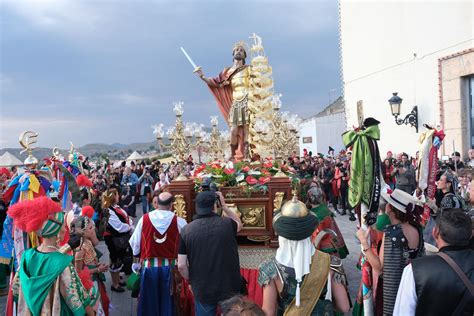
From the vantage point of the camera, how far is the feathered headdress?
3111 millimetres

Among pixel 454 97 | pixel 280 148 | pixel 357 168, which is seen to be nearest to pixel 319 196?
pixel 357 168

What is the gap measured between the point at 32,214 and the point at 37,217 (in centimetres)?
5

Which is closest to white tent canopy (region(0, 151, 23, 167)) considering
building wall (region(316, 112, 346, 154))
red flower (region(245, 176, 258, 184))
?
red flower (region(245, 176, 258, 184))

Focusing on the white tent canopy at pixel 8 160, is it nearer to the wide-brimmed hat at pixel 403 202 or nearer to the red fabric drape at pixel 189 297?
the red fabric drape at pixel 189 297

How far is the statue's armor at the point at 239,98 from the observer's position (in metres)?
7.57

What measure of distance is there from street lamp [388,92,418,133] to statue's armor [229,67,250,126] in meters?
7.29

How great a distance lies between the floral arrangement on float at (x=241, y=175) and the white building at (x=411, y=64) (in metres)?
4.14

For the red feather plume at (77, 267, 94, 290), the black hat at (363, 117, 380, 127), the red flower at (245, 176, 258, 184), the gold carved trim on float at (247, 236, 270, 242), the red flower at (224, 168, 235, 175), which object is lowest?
the gold carved trim on float at (247, 236, 270, 242)

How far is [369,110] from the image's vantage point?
16.5 meters

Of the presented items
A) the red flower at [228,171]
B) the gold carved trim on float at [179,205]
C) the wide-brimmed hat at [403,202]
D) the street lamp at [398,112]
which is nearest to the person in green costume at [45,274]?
the gold carved trim on float at [179,205]

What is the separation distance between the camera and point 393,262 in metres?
3.25

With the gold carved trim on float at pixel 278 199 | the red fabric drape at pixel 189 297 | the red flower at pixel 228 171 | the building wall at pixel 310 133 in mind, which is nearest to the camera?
the red fabric drape at pixel 189 297

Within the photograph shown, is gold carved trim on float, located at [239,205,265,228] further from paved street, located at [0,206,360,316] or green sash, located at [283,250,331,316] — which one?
green sash, located at [283,250,331,316]

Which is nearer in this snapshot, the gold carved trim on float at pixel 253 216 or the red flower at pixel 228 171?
the gold carved trim on float at pixel 253 216
